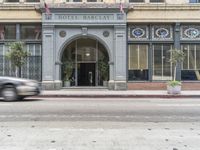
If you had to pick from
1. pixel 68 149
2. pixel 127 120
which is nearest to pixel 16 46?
pixel 127 120

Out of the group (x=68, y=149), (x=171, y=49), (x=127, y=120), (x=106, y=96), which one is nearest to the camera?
(x=68, y=149)

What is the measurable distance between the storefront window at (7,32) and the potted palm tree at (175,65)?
38.4 ft

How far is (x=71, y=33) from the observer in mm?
31203

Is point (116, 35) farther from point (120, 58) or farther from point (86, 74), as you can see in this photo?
point (86, 74)

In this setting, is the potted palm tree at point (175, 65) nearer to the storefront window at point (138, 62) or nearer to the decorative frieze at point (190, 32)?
the storefront window at point (138, 62)

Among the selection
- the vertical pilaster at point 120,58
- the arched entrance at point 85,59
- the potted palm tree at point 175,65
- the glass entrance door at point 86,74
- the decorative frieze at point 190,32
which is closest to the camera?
the potted palm tree at point 175,65

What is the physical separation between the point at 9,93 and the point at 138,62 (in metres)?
13.5

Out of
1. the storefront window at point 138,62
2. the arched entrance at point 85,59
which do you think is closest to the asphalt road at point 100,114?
the storefront window at point 138,62

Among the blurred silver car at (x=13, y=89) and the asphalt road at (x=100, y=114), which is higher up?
the blurred silver car at (x=13, y=89)

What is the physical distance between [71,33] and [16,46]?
175 inches

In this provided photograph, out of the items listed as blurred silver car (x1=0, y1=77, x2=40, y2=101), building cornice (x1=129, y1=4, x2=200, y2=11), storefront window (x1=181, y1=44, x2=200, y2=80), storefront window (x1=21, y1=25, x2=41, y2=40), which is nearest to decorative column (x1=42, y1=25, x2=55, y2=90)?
storefront window (x1=21, y1=25, x2=41, y2=40)

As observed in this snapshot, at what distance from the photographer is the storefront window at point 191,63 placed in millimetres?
31438

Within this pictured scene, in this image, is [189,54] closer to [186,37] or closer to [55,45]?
[186,37]

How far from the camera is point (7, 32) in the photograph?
3162 centimetres
